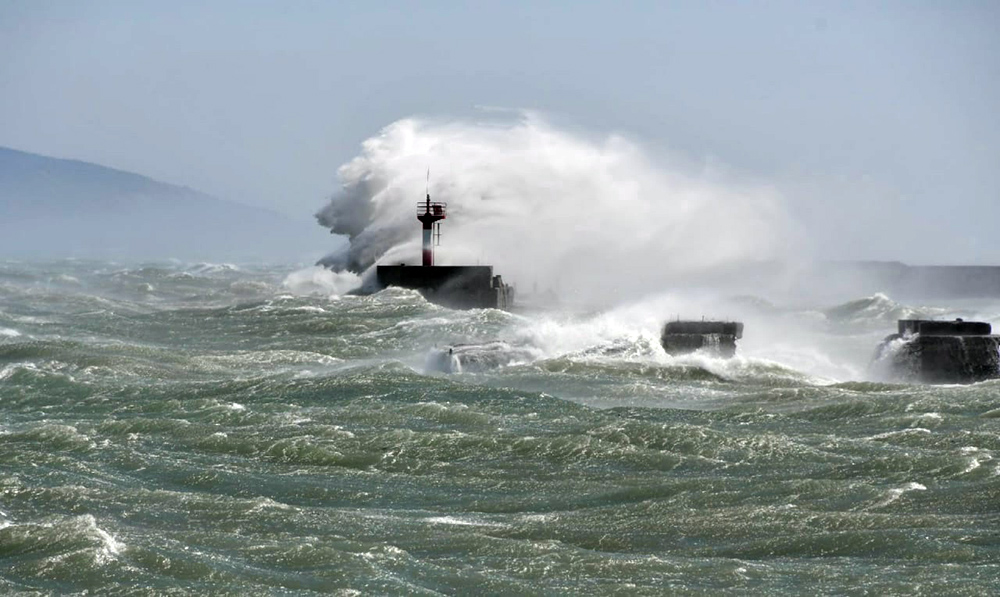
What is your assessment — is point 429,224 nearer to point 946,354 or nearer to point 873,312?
point 873,312

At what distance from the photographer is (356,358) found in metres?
30.5

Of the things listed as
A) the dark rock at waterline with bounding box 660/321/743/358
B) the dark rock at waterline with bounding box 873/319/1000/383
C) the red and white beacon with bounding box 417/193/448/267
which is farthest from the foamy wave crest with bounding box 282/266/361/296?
the dark rock at waterline with bounding box 873/319/1000/383

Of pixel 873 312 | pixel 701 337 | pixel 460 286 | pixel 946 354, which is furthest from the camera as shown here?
pixel 873 312

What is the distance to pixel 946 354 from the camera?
27141 mm

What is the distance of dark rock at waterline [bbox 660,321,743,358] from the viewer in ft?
93.6

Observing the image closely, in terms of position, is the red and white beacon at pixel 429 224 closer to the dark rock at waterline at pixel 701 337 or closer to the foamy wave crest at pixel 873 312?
the foamy wave crest at pixel 873 312

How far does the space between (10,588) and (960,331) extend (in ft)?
67.2

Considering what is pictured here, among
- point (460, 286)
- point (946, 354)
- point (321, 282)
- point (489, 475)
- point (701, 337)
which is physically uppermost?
point (321, 282)

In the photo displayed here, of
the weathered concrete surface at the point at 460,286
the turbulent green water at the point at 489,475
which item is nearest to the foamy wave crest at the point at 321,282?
the weathered concrete surface at the point at 460,286

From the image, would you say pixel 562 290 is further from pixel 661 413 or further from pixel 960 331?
pixel 661 413

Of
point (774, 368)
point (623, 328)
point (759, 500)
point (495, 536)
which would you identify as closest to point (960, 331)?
point (774, 368)

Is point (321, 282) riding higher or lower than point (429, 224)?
lower

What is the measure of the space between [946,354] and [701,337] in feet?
14.2

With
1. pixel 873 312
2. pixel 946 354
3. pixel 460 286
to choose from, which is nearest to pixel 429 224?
pixel 460 286
